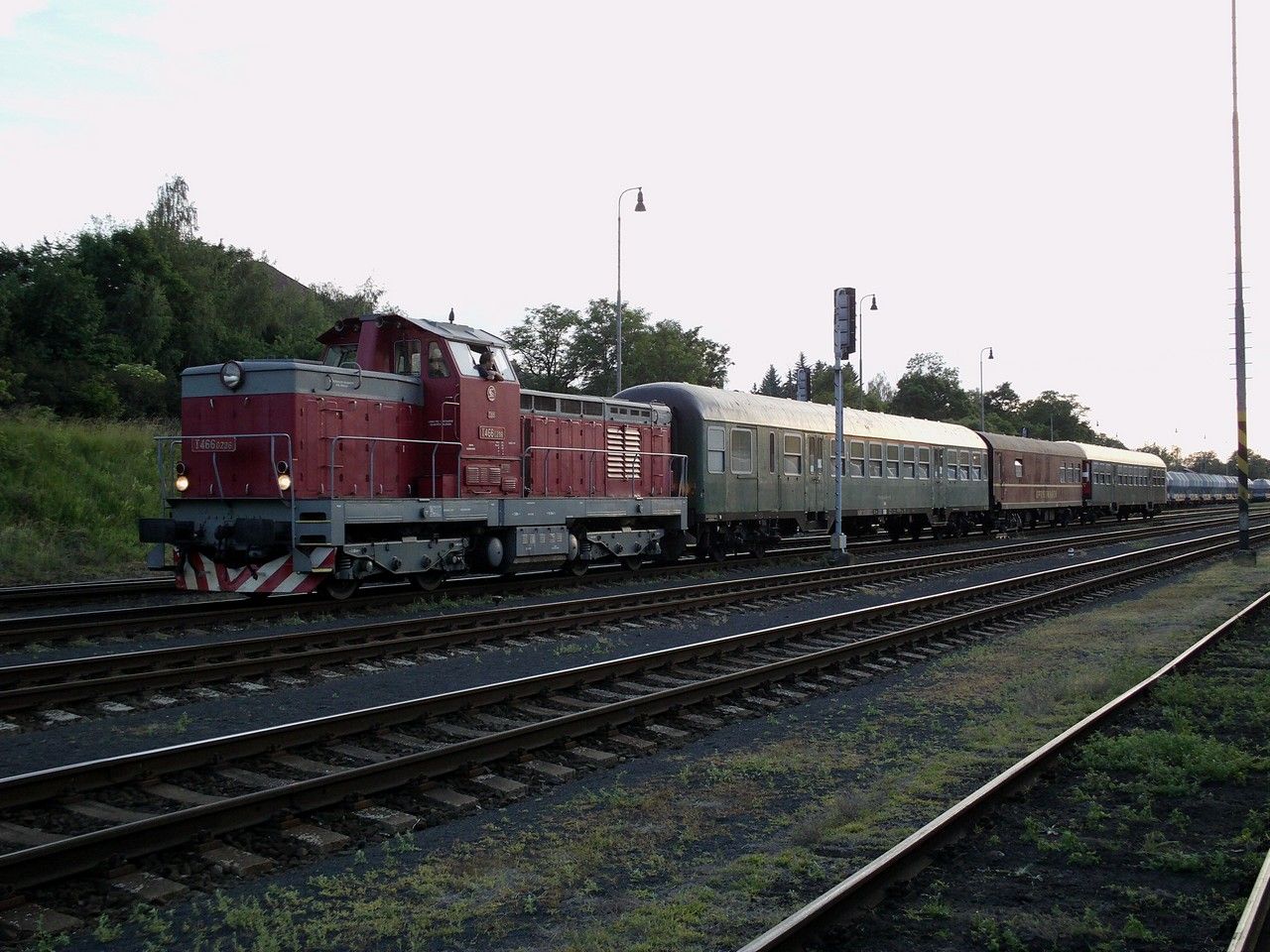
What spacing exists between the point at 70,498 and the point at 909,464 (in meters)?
20.5

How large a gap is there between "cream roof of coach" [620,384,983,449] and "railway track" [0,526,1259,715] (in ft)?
15.1

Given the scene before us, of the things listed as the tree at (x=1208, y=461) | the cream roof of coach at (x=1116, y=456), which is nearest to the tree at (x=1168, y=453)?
the tree at (x=1208, y=461)

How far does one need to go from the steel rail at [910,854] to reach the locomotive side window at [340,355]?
10766mm

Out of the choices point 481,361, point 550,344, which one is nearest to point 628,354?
point 550,344

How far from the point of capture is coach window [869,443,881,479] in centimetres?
2638

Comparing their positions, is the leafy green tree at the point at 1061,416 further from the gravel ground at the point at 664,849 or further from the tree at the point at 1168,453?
the gravel ground at the point at 664,849

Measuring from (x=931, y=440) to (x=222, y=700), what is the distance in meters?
24.5

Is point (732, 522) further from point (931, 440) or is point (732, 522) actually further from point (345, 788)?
point (345, 788)

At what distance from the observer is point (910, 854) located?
5070mm

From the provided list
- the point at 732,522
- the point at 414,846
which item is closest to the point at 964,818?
the point at 414,846

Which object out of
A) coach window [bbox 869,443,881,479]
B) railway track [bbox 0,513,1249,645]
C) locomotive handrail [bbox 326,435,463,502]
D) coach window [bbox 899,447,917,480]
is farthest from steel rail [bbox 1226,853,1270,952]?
coach window [bbox 899,447,917,480]

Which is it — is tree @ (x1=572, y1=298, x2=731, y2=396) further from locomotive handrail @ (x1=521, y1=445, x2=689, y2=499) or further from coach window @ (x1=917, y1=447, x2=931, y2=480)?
locomotive handrail @ (x1=521, y1=445, x2=689, y2=499)

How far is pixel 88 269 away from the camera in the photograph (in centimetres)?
4475

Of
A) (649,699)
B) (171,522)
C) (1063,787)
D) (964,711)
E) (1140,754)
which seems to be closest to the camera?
(1063,787)
